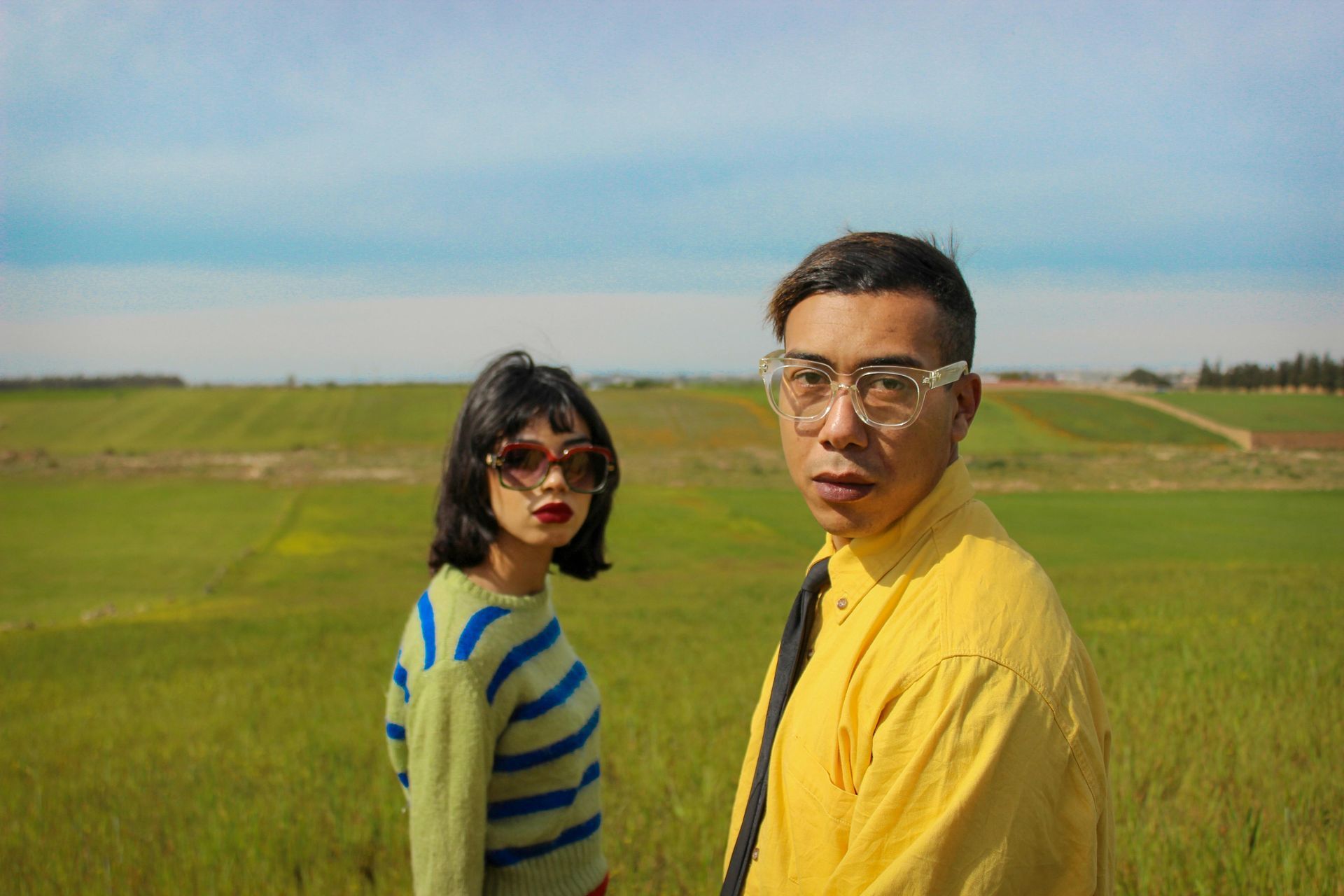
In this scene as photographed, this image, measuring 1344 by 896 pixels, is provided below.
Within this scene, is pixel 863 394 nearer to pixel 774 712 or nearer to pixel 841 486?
pixel 841 486

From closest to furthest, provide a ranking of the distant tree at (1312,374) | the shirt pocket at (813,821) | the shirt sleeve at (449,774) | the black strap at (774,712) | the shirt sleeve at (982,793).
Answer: the shirt sleeve at (982,793) < the shirt pocket at (813,821) < the black strap at (774,712) < the shirt sleeve at (449,774) < the distant tree at (1312,374)

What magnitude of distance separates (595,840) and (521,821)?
30 cm

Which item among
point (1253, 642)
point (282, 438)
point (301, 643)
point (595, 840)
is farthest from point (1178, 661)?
point (282, 438)

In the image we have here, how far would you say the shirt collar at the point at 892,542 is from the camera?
1.49m

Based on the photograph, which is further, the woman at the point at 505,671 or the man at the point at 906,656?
the woman at the point at 505,671

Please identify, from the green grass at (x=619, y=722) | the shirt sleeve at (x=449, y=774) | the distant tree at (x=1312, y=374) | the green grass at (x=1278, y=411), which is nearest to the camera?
the shirt sleeve at (x=449, y=774)

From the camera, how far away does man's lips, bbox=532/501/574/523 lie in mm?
2324

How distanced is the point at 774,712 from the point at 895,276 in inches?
35.0

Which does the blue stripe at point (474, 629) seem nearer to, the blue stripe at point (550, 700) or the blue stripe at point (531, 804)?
the blue stripe at point (550, 700)

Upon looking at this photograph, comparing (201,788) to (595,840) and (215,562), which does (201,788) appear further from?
(215,562)

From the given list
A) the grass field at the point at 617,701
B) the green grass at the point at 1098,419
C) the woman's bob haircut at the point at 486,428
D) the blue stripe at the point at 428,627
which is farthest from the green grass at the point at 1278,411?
the blue stripe at the point at 428,627

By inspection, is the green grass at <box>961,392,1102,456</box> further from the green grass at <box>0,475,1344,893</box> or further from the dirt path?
the green grass at <box>0,475,1344,893</box>

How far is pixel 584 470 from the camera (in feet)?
8.01

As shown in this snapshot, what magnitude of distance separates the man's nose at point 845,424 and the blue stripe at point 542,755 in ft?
3.90
